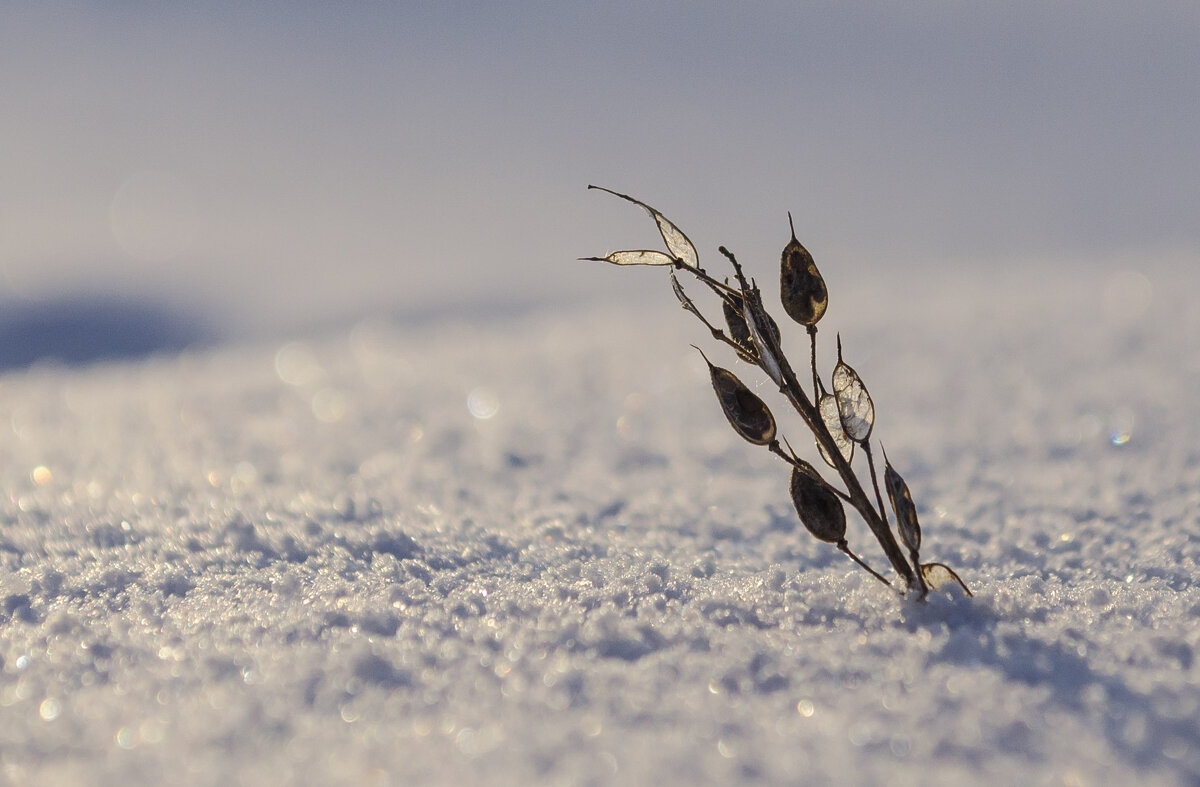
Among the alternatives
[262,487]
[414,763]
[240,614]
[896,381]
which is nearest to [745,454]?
[896,381]

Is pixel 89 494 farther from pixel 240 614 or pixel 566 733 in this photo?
pixel 566 733

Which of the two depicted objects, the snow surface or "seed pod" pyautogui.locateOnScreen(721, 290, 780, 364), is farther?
"seed pod" pyautogui.locateOnScreen(721, 290, 780, 364)

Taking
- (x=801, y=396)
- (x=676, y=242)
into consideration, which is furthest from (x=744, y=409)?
(x=676, y=242)

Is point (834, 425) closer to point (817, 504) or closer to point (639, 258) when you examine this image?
point (817, 504)

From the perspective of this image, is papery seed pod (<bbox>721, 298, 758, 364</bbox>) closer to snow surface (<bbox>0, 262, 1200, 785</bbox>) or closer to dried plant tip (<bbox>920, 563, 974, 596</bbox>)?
snow surface (<bbox>0, 262, 1200, 785</bbox>)

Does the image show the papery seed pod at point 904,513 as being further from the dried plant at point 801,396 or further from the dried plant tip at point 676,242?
the dried plant tip at point 676,242

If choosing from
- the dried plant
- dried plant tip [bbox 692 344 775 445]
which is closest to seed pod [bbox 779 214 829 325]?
the dried plant

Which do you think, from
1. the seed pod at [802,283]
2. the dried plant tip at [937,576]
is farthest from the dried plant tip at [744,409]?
the dried plant tip at [937,576]
